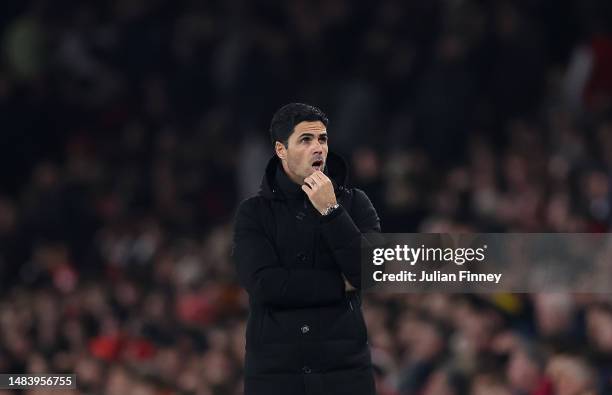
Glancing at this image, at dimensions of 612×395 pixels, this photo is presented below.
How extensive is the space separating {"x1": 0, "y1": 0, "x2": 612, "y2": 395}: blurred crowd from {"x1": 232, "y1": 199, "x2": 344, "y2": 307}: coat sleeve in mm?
2488

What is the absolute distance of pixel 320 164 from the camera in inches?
200

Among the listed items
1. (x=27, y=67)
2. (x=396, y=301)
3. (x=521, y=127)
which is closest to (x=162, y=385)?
(x=396, y=301)

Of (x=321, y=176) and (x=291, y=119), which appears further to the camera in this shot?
(x=291, y=119)

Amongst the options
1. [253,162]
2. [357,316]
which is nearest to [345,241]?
[357,316]

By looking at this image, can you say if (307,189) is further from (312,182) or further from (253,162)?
(253,162)

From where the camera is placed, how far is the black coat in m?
5.01

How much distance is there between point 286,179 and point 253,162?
7087 millimetres

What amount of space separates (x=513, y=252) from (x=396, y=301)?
1.80 metres

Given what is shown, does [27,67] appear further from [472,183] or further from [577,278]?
[577,278]

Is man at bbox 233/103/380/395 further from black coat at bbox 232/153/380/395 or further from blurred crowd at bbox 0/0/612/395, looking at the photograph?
blurred crowd at bbox 0/0/612/395

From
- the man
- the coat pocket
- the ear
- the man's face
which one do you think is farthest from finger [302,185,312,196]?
the coat pocket

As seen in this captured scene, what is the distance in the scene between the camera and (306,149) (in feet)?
16.6

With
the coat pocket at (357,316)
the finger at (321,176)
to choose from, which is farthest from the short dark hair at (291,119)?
the coat pocket at (357,316)

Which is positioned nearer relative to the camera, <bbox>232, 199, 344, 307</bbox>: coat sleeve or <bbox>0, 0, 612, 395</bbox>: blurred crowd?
<bbox>232, 199, 344, 307</bbox>: coat sleeve
